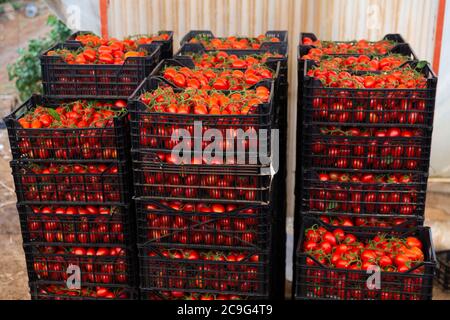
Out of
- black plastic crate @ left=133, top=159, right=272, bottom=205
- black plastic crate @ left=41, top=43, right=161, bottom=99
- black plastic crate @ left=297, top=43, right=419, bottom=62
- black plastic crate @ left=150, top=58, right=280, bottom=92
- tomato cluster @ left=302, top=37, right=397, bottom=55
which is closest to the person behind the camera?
black plastic crate @ left=133, top=159, right=272, bottom=205

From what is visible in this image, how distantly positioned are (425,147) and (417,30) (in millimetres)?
2992

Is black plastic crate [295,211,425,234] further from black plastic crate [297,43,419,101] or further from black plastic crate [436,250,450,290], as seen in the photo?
black plastic crate [436,250,450,290]

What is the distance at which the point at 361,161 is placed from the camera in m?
4.17

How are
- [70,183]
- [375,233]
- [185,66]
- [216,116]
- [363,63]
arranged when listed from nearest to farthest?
[216,116] → [70,183] → [375,233] → [363,63] → [185,66]

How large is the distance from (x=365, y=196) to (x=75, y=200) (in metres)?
1.88

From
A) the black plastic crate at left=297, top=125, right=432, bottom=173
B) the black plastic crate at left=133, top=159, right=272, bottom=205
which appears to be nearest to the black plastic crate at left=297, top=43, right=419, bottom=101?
the black plastic crate at left=297, top=125, right=432, bottom=173

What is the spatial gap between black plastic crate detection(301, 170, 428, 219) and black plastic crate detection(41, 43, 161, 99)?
1422 millimetres

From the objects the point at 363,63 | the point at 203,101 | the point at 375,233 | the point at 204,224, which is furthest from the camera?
the point at 363,63

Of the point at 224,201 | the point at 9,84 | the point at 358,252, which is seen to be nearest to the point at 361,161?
the point at 358,252

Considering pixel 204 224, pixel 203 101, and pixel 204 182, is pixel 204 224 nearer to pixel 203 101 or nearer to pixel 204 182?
pixel 204 182

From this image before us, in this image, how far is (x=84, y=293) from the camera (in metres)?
4.38

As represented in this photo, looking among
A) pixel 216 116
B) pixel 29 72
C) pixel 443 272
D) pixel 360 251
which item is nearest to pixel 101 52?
pixel 216 116

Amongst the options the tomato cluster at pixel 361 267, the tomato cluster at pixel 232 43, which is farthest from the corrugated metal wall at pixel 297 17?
the tomato cluster at pixel 361 267

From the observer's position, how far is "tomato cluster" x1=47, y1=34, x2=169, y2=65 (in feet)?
15.7
